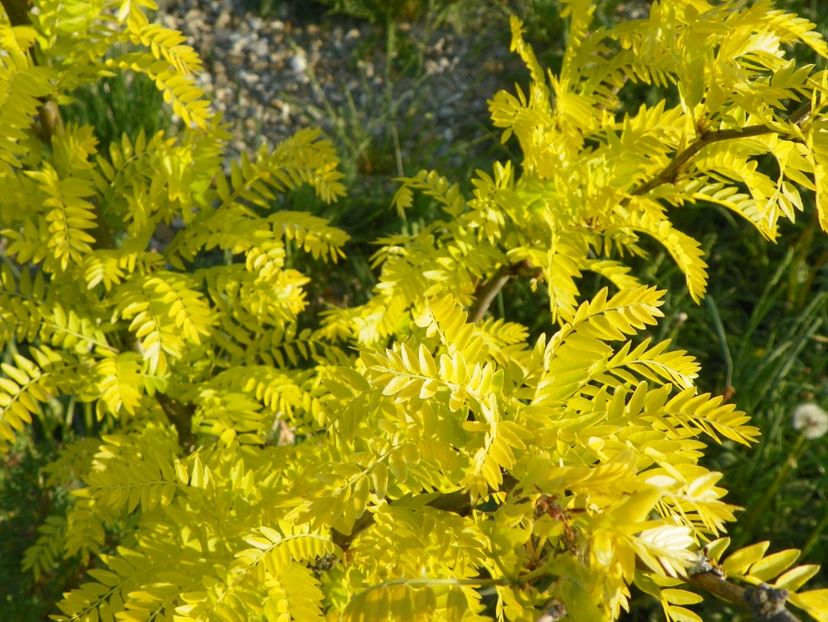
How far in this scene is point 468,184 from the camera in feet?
9.62

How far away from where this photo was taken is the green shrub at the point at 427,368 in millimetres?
870

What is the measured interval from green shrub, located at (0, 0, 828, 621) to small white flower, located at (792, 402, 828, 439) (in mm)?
975

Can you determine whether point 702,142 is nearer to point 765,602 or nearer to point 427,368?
point 427,368

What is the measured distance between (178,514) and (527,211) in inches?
30.1

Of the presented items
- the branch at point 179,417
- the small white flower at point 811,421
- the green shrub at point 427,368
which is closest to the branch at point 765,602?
the green shrub at point 427,368

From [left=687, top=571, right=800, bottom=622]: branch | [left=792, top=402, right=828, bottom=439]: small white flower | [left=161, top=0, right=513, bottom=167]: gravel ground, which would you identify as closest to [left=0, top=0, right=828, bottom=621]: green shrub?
[left=687, top=571, right=800, bottom=622]: branch

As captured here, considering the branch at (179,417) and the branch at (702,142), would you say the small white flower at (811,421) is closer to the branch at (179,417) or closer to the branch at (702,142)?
the branch at (702,142)

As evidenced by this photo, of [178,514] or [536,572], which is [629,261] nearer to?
[178,514]

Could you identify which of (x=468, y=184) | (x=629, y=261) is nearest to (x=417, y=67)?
(x=468, y=184)

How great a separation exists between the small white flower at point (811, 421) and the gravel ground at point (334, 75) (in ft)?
5.63

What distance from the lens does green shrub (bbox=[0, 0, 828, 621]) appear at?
2.85ft

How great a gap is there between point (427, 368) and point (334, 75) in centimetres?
295

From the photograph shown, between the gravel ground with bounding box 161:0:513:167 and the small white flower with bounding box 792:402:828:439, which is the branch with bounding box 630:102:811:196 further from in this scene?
the gravel ground with bounding box 161:0:513:167

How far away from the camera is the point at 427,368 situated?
0.94 meters
